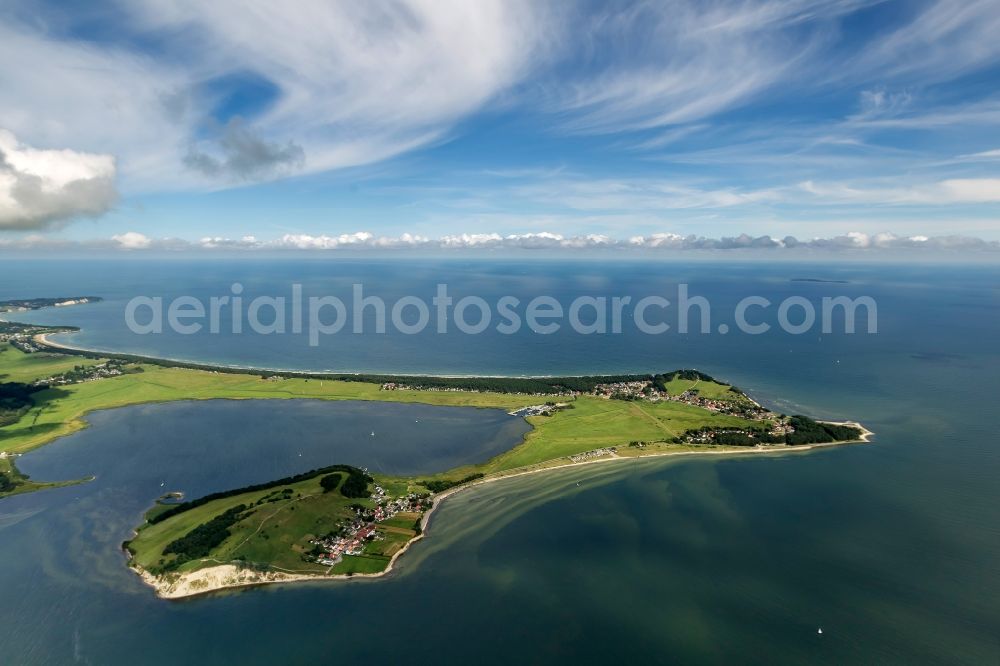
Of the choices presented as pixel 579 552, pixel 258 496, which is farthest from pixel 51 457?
pixel 579 552

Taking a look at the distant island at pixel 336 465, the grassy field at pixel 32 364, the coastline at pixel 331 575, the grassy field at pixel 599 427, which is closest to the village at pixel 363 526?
the distant island at pixel 336 465

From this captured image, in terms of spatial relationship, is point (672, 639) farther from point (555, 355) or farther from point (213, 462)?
point (555, 355)

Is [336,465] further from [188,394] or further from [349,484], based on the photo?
[188,394]

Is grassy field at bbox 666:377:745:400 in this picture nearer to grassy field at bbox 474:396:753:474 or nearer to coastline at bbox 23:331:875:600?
coastline at bbox 23:331:875:600

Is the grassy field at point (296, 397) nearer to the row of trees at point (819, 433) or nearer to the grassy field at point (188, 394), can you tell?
the grassy field at point (188, 394)

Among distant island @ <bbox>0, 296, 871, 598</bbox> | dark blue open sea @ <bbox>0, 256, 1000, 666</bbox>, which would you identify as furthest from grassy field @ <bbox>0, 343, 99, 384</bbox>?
dark blue open sea @ <bbox>0, 256, 1000, 666</bbox>

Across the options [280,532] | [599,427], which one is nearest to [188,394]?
[280,532]
